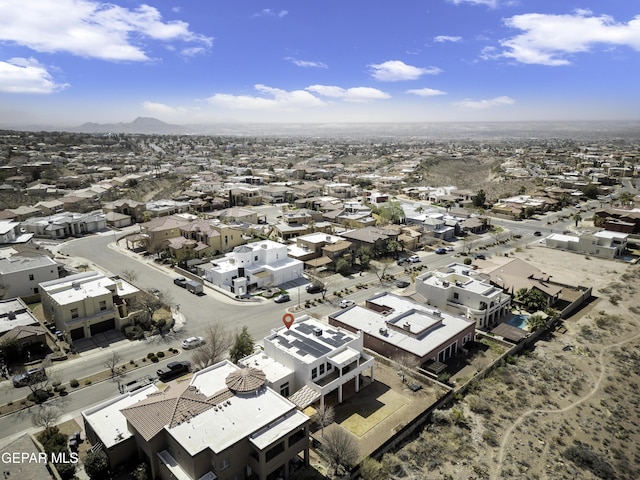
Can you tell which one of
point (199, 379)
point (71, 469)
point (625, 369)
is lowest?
point (625, 369)

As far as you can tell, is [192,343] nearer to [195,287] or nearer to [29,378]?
[29,378]

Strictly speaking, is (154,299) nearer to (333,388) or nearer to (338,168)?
(333,388)

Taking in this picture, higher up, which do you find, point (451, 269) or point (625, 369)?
point (451, 269)

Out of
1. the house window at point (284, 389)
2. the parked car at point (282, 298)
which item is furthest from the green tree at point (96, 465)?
the parked car at point (282, 298)

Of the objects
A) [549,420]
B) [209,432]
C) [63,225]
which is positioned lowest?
[549,420]

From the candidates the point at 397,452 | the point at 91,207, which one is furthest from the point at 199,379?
the point at 91,207

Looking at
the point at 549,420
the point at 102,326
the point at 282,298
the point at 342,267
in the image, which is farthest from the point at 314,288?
the point at 549,420

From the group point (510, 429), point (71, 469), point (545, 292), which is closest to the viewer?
point (71, 469)
